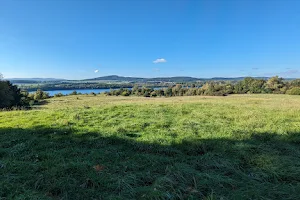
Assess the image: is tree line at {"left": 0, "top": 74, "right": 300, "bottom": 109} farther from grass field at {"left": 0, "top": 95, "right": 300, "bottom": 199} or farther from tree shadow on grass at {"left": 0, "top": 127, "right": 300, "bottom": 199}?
tree shadow on grass at {"left": 0, "top": 127, "right": 300, "bottom": 199}

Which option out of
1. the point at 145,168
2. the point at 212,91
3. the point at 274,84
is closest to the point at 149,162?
the point at 145,168

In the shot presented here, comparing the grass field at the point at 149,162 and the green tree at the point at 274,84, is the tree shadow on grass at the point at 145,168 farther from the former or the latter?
the green tree at the point at 274,84

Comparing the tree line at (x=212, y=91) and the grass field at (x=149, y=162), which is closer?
the grass field at (x=149, y=162)

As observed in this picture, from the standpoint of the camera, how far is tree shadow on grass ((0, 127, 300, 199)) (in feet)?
10.4

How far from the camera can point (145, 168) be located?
4.29 m

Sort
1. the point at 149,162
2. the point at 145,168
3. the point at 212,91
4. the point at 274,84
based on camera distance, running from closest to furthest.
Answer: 1. the point at 145,168
2. the point at 149,162
3. the point at 274,84
4. the point at 212,91

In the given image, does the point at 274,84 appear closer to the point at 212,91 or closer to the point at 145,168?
the point at 212,91

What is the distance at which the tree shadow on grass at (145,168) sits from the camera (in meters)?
3.17

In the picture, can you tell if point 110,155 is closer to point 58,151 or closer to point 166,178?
point 58,151

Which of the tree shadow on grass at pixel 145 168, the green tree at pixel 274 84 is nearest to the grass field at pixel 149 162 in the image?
the tree shadow on grass at pixel 145 168

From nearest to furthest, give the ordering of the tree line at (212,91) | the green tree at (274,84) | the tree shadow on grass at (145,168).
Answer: the tree shadow on grass at (145,168) < the tree line at (212,91) < the green tree at (274,84)

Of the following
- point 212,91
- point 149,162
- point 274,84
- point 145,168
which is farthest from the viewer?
point 212,91

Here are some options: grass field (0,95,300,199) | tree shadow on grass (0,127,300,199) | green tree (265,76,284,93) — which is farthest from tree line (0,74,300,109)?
tree shadow on grass (0,127,300,199)

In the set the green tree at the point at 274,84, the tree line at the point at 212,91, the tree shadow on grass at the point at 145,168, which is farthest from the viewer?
the green tree at the point at 274,84
